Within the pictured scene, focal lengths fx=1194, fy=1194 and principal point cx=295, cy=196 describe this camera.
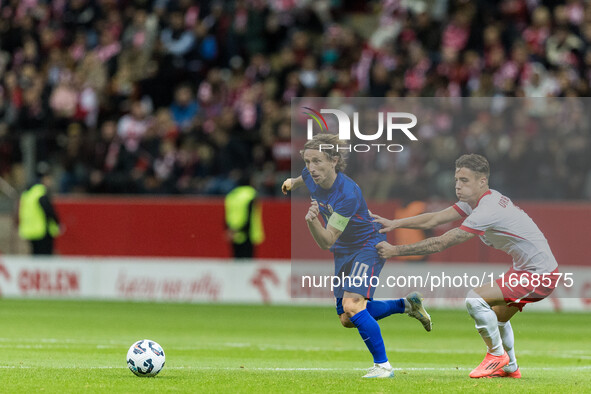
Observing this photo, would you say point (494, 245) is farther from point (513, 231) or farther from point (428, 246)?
point (428, 246)

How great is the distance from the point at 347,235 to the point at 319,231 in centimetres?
37

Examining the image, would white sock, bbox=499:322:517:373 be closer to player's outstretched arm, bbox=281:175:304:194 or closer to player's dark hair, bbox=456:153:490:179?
player's dark hair, bbox=456:153:490:179

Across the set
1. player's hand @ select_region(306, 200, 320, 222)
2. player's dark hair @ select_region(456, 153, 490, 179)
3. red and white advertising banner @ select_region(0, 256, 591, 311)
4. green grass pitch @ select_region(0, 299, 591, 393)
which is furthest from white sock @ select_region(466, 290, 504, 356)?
red and white advertising banner @ select_region(0, 256, 591, 311)

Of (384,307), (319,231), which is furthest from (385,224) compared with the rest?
(384,307)

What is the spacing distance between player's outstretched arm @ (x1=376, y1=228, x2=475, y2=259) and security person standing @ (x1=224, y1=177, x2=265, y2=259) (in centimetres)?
1039

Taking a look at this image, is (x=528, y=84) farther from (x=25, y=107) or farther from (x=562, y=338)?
(x=25, y=107)

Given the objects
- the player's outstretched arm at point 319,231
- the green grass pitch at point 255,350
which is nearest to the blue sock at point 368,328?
the green grass pitch at point 255,350

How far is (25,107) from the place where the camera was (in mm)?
24141

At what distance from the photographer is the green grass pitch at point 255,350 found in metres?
10.2

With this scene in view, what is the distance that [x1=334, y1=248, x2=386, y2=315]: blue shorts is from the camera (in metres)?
10.6

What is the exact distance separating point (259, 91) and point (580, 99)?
6.78 meters

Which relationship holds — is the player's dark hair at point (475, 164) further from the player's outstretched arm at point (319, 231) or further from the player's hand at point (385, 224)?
the player's outstretched arm at point (319, 231)

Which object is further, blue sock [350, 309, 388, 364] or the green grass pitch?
blue sock [350, 309, 388, 364]

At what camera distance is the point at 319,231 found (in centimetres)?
1048
